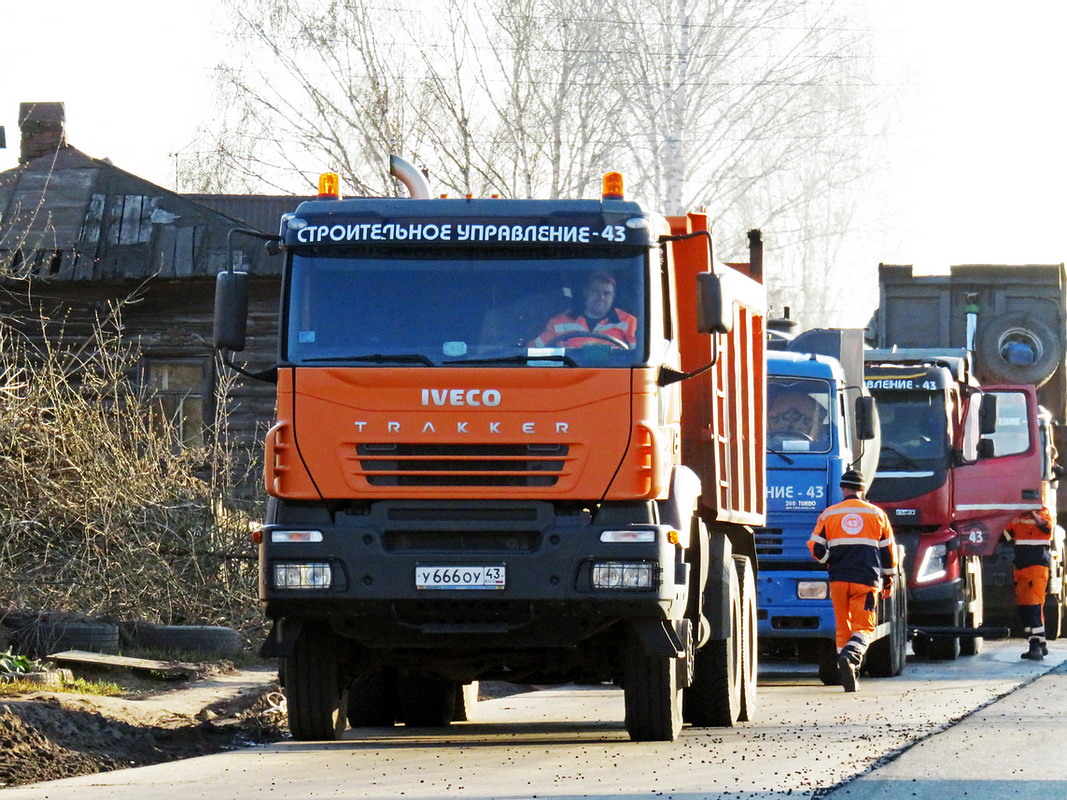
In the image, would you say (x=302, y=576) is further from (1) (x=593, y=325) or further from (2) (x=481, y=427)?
(1) (x=593, y=325)

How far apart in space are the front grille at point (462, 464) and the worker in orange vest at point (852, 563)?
5.03 meters

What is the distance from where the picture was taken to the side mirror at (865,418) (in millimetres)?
15492

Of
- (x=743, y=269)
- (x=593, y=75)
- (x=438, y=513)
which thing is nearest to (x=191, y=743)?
(x=438, y=513)

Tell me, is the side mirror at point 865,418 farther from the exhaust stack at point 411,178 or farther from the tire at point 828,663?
the exhaust stack at point 411,178

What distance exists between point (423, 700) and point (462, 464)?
2.94m

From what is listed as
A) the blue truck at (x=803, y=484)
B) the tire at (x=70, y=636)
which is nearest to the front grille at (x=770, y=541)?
the blue truck at (x=803, y=484)

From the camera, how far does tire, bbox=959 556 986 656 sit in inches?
744

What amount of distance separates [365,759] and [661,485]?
2080mm

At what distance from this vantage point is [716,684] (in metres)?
11.3

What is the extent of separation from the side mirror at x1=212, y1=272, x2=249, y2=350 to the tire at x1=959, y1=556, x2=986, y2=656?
10.9 meters

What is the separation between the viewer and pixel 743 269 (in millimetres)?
15594

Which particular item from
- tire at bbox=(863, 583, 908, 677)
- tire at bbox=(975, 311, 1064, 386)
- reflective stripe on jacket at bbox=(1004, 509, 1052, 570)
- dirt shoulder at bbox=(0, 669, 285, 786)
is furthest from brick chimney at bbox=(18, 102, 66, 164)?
dirt shoulder at bbox=(0, 669, 285, 786)

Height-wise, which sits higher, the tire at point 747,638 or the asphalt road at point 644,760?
the tire at point 747,638

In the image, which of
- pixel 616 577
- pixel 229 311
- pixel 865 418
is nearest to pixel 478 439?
pixel 616 577
